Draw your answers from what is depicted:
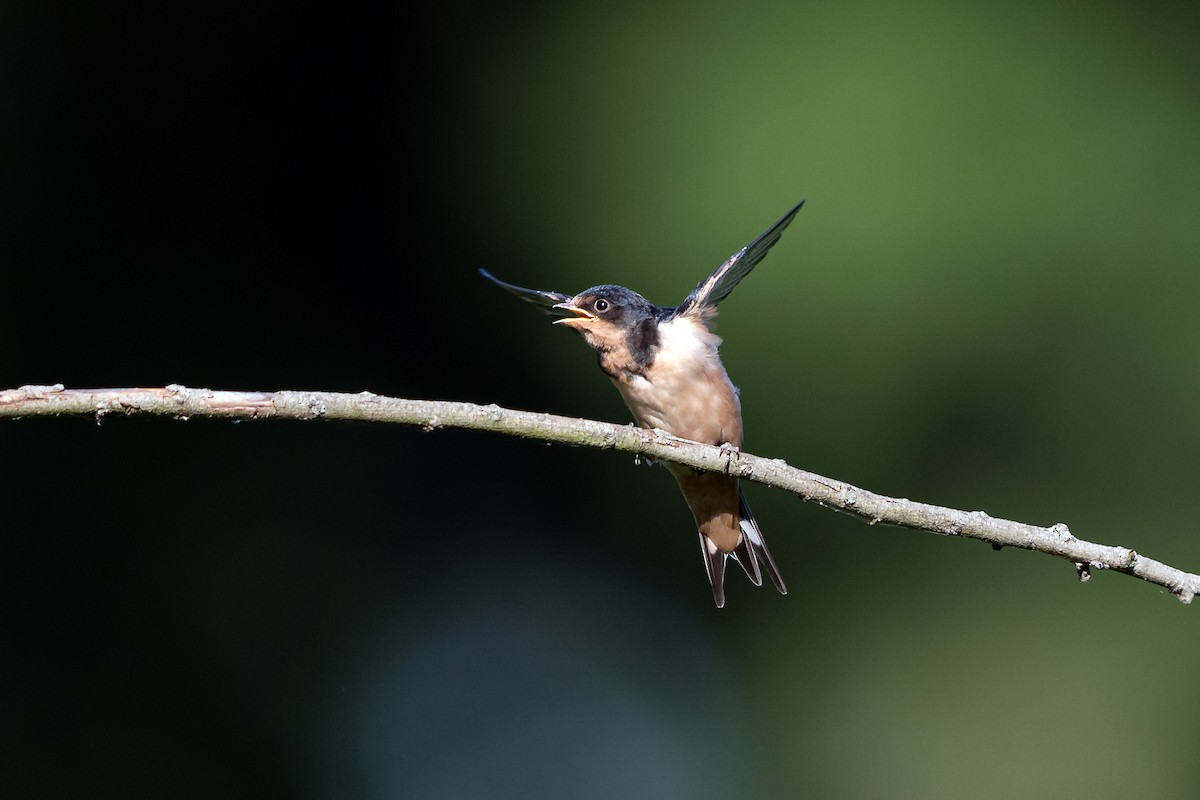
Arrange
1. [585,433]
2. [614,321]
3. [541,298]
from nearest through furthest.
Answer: [585,433], [614,321], [541,298]

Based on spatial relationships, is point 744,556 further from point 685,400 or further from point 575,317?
point 575,317

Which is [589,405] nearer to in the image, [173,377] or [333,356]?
[333,356]

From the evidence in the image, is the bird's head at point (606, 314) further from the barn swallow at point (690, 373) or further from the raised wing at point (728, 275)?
the raised wing at point (728, 275)

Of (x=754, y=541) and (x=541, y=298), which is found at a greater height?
(x=541, y=298)

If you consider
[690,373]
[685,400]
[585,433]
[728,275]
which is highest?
[728,275]

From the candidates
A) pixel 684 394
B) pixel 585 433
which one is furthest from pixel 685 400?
pixel 585 433

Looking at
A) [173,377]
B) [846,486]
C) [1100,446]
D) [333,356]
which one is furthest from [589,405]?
[846,486]
